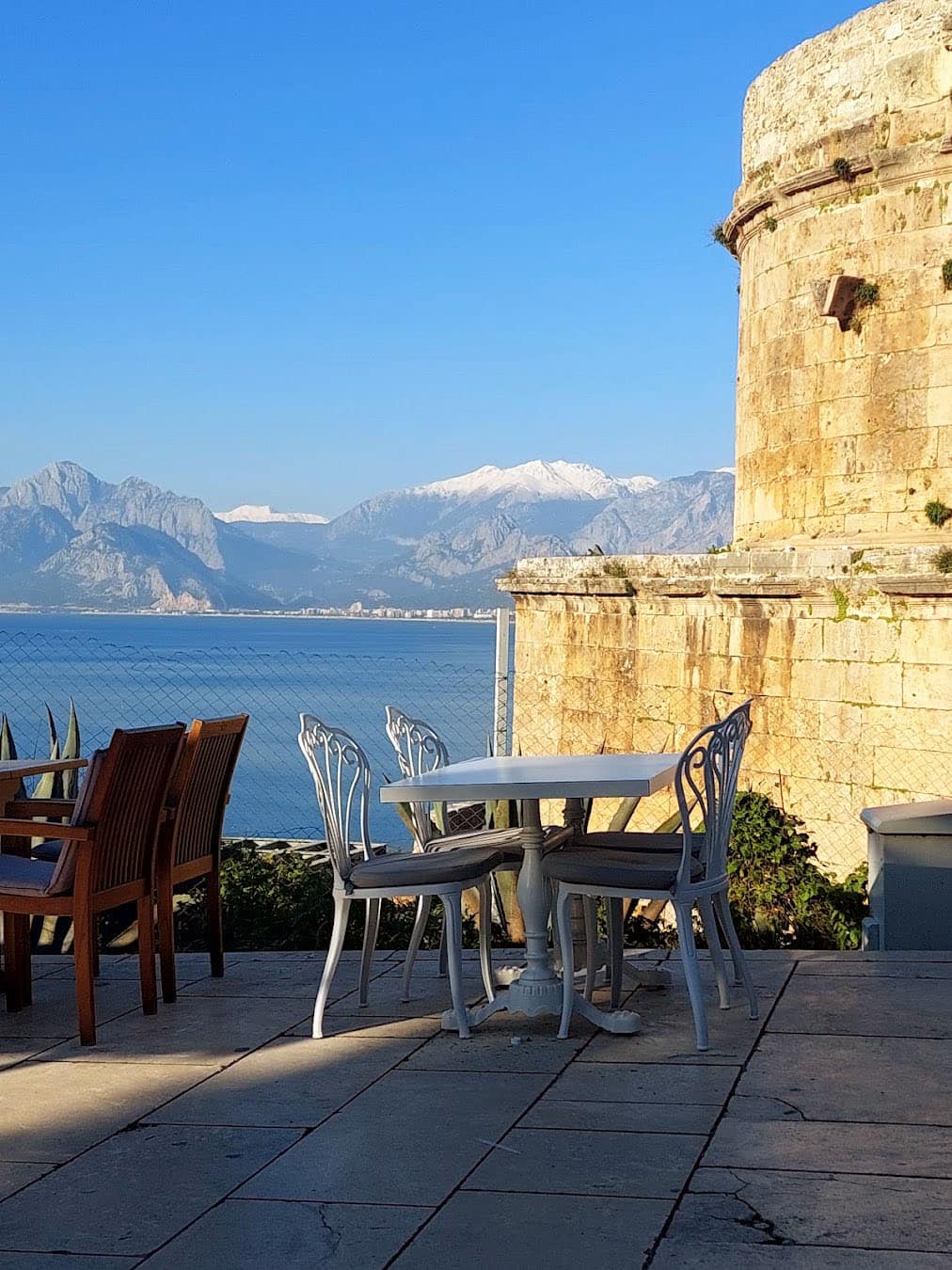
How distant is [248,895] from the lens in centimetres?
796

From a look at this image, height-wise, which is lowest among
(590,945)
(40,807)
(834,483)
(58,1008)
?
(58,1008)

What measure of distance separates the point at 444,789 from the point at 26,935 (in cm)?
174

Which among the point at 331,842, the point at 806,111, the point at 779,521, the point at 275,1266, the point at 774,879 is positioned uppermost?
the point at 806,111

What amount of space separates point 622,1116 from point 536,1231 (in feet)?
2.77

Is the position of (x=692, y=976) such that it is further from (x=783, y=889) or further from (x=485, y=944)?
(x=783, y=889)

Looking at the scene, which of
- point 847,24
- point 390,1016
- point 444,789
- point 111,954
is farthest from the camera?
point 847,24

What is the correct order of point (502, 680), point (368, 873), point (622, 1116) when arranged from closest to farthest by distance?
point (622, 1116) < point (368, 873) < point (502, 680)

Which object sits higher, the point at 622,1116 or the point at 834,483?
the point at 834,483

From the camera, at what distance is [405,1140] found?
3740mm

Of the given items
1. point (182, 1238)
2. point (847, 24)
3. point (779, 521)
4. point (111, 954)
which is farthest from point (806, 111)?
point (182, 1238)

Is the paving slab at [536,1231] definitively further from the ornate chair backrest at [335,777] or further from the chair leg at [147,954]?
the chair leg at [147,954]

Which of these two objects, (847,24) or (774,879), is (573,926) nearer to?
(774,879)

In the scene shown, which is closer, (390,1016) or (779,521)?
(390,1016)

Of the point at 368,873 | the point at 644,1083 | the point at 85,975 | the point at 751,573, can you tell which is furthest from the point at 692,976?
the point at 751,573
